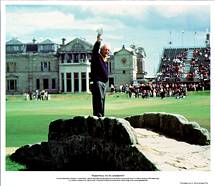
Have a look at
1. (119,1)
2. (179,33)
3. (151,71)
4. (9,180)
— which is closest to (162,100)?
(151,71)

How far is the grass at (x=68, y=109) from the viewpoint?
3.79 meters

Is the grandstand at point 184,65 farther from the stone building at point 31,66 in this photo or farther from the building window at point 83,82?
the stone building at point 31,66

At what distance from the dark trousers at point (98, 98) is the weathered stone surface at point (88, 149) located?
20 cm

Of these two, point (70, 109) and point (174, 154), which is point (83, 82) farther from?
point (174, 154)

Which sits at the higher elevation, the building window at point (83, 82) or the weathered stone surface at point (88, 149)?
the building window at point (83, 82)

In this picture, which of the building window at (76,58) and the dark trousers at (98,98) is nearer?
the dark trousers at (98,98)

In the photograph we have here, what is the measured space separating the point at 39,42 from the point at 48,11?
0.25 m

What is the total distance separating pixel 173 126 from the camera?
3854 millimetres

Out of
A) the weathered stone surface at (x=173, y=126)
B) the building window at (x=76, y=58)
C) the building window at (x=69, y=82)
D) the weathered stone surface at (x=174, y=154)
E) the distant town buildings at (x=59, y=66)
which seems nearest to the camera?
the weathered stone surface at (x=174, y=154)

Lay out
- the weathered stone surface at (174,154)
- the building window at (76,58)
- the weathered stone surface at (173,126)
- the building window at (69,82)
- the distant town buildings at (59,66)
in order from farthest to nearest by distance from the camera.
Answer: the building window at (69,82) < the building window at (76,58) < the distant town buildings at (59,66) < the weathered stone surface at (173,126) < the weathered stone surface at (174,154)

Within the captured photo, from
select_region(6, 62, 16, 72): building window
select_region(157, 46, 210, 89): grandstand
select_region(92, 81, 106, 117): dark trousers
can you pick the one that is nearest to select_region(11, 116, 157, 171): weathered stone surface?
select_region(92, 81, 106, 117): dark trousers

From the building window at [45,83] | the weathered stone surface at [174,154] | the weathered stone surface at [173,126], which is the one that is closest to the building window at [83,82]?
the building window at [45,83]

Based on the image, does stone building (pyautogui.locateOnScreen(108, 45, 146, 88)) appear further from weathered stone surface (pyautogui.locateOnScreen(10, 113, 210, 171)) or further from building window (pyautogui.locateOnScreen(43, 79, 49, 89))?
building window (pyautogui.locateOnScreen(43, 79, 49, 89))
